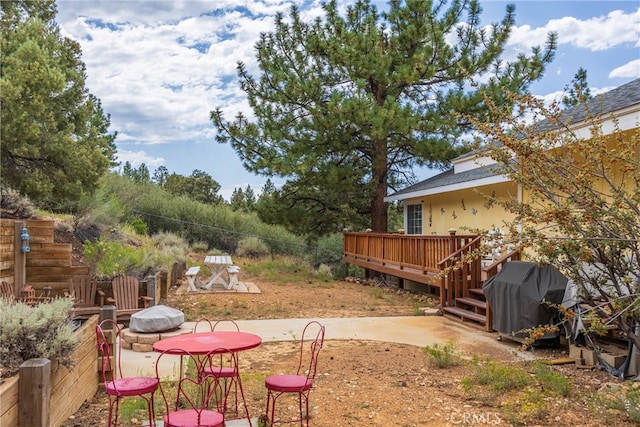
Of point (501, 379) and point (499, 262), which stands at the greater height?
point (499, 262)

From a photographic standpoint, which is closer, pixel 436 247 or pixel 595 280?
pixel 595 280

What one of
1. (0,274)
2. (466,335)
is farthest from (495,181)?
(0,274)

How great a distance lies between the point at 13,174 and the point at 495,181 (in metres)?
10.3

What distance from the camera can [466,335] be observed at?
7570 millimetres

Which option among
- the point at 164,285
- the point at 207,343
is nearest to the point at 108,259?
the point at 164,285

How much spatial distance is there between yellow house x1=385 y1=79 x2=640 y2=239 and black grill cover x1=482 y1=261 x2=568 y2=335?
933mm

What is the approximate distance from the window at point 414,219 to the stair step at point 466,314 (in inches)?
256

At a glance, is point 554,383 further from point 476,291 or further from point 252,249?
point 252,249

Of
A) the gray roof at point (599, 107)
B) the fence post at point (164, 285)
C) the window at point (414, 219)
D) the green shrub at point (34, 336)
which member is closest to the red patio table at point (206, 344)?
the green shrub at point (34, 336)

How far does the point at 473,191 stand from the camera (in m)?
10.9

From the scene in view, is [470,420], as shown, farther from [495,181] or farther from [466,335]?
[495,181]

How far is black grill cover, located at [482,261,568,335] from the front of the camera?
6535mm
